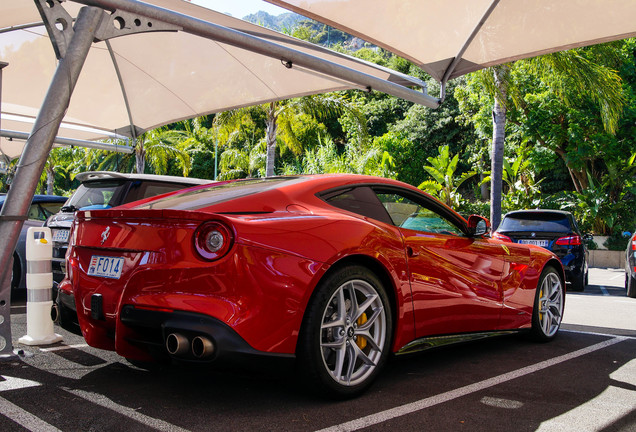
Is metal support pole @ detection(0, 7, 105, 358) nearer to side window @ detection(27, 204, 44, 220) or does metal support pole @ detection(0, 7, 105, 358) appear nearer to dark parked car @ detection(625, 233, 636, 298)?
side window @ detection(27, 204, 44, 220)

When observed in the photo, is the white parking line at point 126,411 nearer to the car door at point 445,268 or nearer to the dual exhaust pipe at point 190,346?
the dual exhaust pipe at point 190,346

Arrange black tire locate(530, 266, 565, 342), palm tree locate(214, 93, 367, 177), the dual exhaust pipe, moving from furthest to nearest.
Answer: palm tree locate(214, 93, 367, 177), black tire locate(530, 266, 565, 342), the dual exhaust pipe

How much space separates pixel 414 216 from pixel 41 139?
115 inches

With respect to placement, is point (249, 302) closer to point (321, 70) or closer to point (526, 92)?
point (321, 70)

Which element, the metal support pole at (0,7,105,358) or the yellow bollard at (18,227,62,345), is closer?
the metal support pole at (0,7,105,358)

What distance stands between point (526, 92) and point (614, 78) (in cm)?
739

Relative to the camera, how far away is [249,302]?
300cm

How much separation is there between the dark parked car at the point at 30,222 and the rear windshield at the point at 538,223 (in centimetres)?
761

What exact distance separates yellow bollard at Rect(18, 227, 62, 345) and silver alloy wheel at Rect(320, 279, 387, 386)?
2.64m

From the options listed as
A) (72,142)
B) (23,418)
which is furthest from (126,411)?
(72,142)

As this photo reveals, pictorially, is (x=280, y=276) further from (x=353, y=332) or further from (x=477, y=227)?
(x=477, y=227)

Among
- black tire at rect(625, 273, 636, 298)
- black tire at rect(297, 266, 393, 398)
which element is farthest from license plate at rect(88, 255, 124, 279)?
black tire at rect(625, 273, 636, 298)

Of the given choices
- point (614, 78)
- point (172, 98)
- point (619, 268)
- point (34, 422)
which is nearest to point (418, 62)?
point (172, 98)

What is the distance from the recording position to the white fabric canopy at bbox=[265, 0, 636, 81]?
7176 mm
